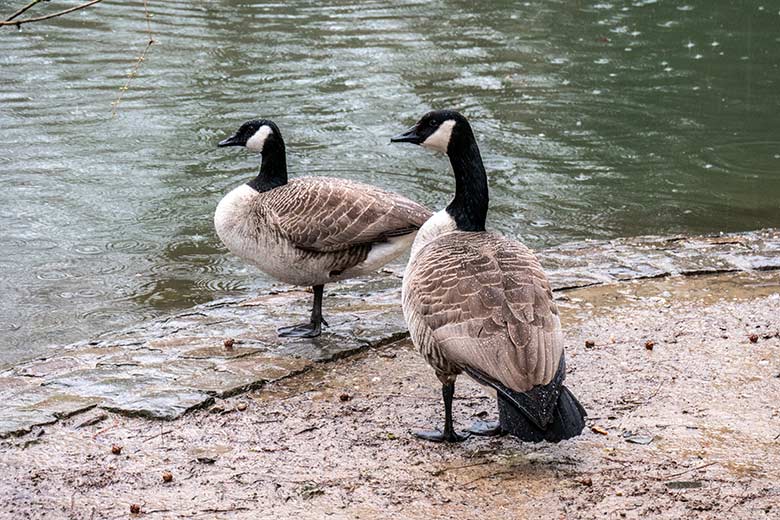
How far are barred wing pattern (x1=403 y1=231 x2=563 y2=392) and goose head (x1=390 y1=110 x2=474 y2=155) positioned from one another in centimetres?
75

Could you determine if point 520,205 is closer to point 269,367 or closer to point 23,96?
point 269,367

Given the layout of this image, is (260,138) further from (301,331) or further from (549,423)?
(549,423)

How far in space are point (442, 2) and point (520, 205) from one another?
1190cm

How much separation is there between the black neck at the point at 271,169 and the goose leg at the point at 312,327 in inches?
34.7

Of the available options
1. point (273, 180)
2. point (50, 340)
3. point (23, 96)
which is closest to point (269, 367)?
point (273, 180)

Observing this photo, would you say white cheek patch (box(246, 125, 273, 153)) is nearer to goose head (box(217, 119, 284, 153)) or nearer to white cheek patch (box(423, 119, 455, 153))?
goose head (box(217, 119, 284, 153))

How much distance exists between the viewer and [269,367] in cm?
675

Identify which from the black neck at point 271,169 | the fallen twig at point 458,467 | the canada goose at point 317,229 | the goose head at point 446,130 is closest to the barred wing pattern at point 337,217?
the canada goose at point 317,229

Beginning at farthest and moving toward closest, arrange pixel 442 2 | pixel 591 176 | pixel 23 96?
pixel 442 2, pixel 23 96, pixel 591 176

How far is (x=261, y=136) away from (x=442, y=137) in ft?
6.74

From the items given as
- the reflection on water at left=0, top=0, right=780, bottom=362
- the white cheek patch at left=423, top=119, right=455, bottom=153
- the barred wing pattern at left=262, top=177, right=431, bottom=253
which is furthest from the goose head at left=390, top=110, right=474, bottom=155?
the reflection on water at left=0, top=0, right=780, bottom=362

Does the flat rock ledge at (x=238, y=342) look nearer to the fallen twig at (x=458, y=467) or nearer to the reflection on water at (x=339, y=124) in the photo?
the reflection on water at (x=339, y=124)

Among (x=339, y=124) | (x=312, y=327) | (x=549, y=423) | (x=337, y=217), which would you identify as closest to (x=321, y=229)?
(x=337, y=217)

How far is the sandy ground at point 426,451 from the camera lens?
474 cm
